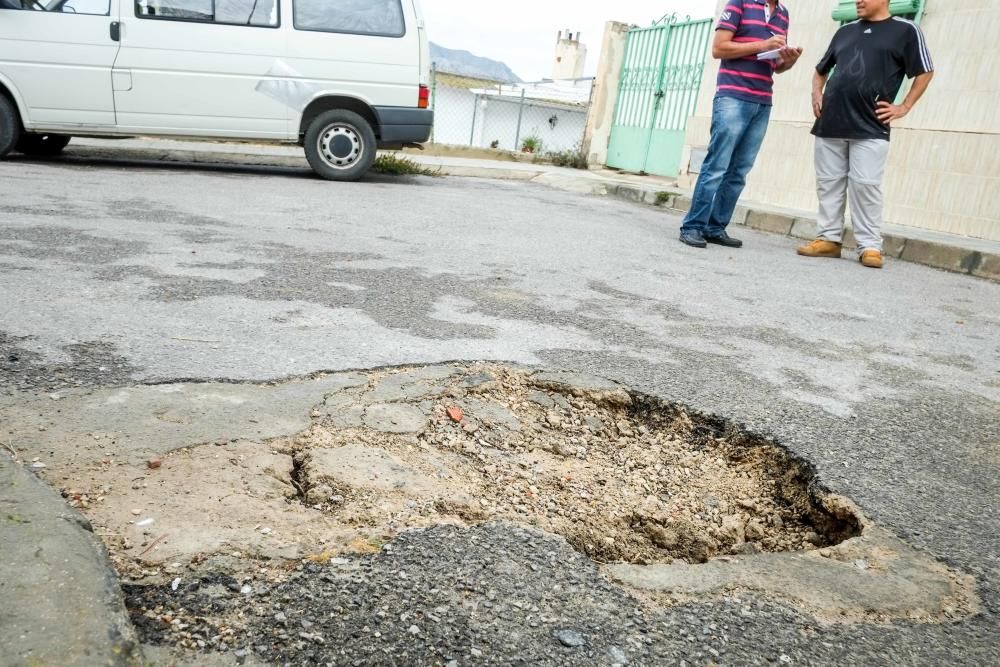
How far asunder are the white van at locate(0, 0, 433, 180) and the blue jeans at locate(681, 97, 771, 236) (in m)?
3.04

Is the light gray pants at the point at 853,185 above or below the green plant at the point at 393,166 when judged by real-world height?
above

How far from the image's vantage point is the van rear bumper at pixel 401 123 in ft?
25.0

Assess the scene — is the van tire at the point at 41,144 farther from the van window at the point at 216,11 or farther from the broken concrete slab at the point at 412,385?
the broken concrete slab at the point at 412,385

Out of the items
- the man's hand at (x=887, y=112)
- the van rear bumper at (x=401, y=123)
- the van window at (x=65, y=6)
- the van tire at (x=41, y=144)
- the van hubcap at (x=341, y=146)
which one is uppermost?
the van window at (x=65, y=6)

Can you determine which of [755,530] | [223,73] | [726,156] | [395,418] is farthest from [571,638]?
[223,73]

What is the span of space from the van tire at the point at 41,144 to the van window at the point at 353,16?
2676 mm

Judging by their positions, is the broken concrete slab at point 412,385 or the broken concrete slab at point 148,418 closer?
the broken concrete slab at point 148,418

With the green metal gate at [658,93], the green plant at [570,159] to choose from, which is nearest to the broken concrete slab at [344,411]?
the green metal gate at [658,93]

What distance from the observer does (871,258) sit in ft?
18.4

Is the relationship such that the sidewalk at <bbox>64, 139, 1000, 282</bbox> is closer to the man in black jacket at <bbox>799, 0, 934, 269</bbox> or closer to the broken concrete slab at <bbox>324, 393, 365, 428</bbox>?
the man in black jacket at <bbox>799, 0, 934, 269</bbox>

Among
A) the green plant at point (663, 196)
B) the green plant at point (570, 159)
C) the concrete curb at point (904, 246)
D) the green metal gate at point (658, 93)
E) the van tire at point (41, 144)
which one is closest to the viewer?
the concrete curb at point (904, 246)

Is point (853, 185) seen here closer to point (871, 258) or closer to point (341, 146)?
point (871, 258)

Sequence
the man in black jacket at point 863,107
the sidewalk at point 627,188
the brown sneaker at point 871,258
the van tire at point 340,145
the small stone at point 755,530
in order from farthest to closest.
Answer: the van tire at point 340,145 < the sidewalk at point 627,188 < the brown sneaker at point 871,258 < the man in black jacket at point 863,107 < the small stone at point 755,530

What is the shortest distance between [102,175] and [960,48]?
24.6ft
